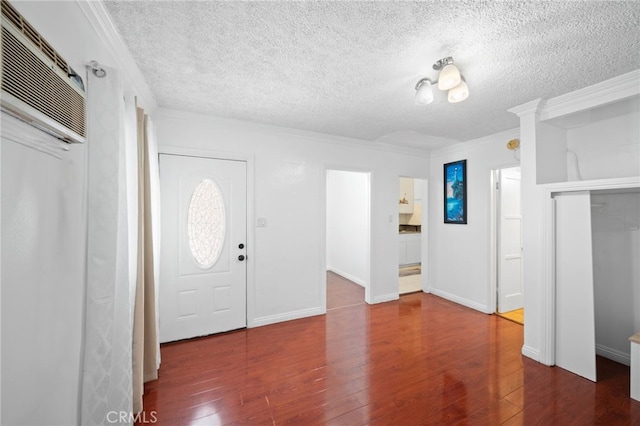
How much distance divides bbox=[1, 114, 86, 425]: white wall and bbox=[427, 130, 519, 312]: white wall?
14.0 ft

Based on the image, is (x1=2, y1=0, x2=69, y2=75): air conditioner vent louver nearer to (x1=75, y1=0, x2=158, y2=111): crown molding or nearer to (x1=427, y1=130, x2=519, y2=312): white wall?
(x1=75, y1=0, x2=158, y2=111): crown molding

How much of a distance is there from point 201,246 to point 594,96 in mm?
4122

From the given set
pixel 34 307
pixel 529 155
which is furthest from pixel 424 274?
pixel 34 307

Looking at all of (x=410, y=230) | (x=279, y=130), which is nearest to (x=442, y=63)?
(x=279, y=130)

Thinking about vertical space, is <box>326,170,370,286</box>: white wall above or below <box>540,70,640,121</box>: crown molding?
below

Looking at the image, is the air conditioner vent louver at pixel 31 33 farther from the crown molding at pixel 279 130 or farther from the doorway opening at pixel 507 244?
the doorway opening at pixel 507 244

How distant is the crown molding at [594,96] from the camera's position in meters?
2.01

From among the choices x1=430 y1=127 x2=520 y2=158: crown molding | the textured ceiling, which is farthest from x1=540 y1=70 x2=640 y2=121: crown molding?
x1=430 y1=127 x2=520 y2=158: crown molding

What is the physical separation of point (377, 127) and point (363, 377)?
9.14 feet

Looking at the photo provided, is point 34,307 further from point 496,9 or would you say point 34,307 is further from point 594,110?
point 594,110

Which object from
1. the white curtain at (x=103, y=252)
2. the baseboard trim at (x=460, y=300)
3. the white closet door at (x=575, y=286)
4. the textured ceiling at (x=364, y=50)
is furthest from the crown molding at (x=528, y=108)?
the white curtain at (x=103, y=252)

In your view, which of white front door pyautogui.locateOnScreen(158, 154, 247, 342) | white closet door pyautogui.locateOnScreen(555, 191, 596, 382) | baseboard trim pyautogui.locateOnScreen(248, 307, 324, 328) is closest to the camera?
white closet door pyautogui.locateOnScreen(555, 191, 596, 382)

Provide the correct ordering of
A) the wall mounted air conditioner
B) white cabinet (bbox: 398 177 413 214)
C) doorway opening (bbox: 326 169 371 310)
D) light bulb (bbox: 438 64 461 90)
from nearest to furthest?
the wall mounted air conditioner < light bulb (bbox: 438 64 461 90) < doorway opening (bbox: 326 169 371 310) < white cabinet (bbox: 398 177 413 214)

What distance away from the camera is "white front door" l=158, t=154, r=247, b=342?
2750 millimetres
